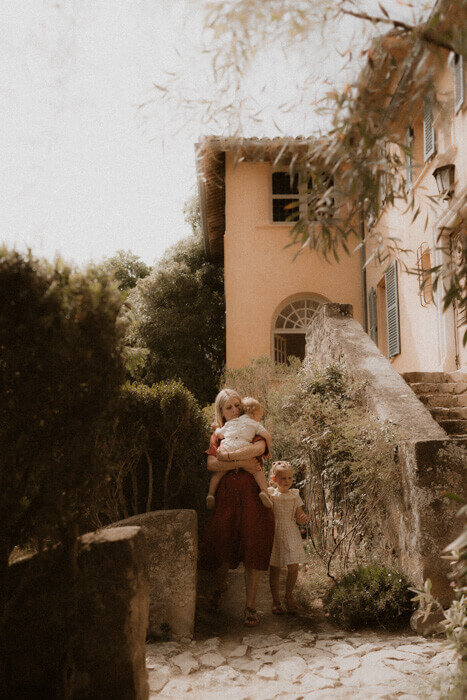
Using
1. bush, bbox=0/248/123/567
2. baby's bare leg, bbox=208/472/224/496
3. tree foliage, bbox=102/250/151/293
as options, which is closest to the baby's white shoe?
baby's bare leg, bbox=208/472/224/496

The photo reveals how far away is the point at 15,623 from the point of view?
2.77m

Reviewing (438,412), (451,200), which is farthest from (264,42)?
(451,200)

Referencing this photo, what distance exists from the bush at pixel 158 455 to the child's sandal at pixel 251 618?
4.58 feet

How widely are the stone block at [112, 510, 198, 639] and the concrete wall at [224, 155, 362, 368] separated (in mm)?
9094

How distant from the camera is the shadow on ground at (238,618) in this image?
15.6 ft

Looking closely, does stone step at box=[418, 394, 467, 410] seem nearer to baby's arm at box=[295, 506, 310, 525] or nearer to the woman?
baby's arm at box=[295, 506, 310, 525]

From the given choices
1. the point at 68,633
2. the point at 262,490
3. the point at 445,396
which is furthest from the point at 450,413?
the point at 68,633

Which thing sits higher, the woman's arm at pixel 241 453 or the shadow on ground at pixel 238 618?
the woman's arm at pixel 241 453

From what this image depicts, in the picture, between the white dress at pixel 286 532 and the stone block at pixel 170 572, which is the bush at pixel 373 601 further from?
the stone block at pixel 170 572

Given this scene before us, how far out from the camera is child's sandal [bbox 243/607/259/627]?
191 inches

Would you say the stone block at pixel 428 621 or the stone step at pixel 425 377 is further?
the stone step at pixel 425 377

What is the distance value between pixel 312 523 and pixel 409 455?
200 cm

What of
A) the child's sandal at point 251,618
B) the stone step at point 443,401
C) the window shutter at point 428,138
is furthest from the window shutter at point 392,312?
the child's sandal at point 251,618

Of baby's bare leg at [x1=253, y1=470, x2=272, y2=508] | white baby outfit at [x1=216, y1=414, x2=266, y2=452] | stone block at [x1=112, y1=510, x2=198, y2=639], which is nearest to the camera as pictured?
stone block at [x1=112, y1=510, x2=198, y2=639]
